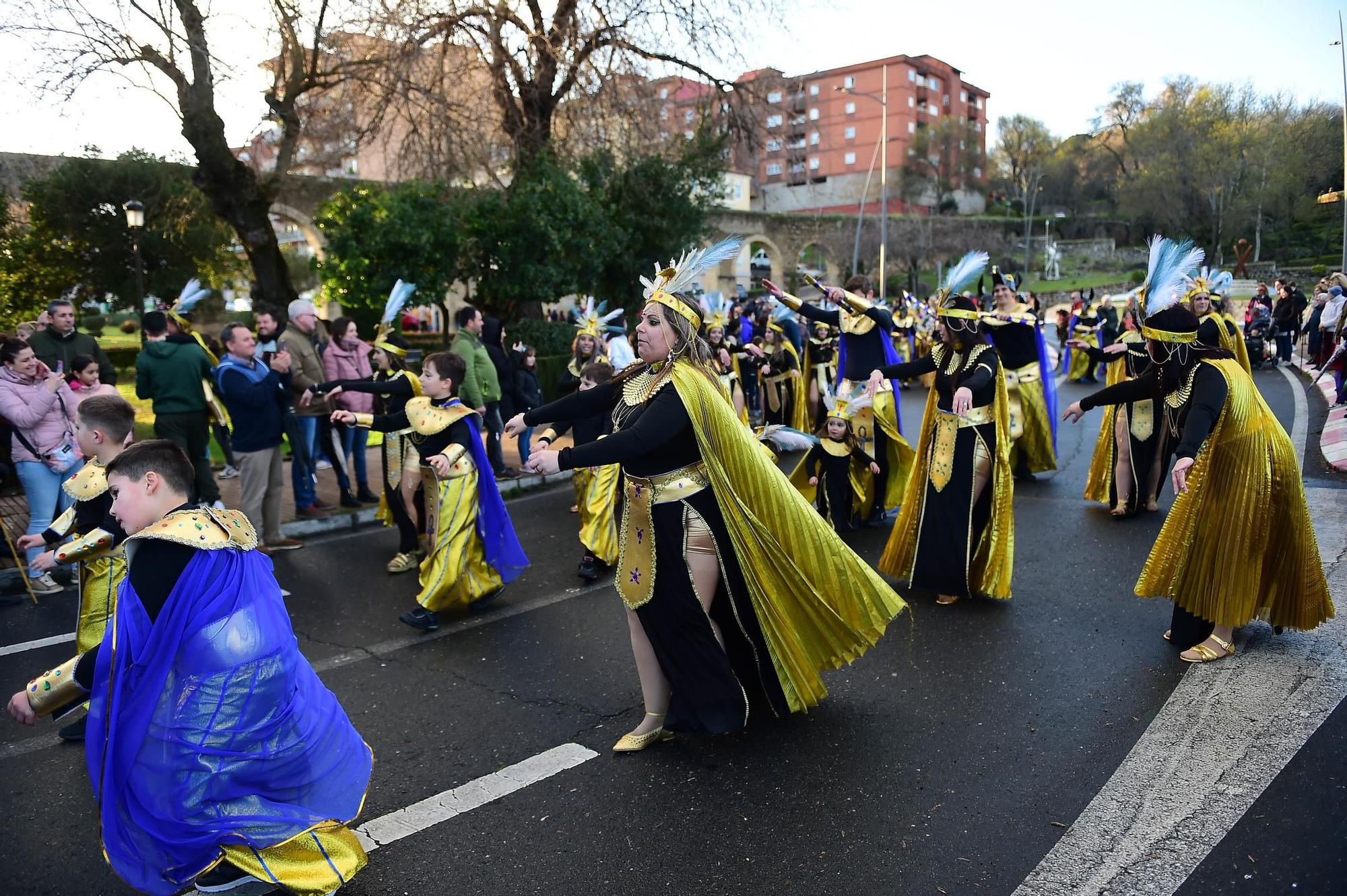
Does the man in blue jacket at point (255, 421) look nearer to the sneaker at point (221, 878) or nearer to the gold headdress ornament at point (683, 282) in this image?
the gold headdress ornament at point (683, 282)

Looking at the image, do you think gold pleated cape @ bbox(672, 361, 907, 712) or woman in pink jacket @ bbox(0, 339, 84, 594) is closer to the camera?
gold pleated cape @ bbox(672, 361, 907, 712)

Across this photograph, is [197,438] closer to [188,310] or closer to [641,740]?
[188,310]

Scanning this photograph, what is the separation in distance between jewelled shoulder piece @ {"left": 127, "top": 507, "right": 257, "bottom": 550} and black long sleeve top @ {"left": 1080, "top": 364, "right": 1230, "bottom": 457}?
3882mm

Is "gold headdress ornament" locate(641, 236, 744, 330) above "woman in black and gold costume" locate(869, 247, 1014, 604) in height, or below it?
above

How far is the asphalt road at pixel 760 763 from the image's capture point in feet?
10.4

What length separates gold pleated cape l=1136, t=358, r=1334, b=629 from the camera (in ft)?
14.8

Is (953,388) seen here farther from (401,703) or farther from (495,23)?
(495,23)

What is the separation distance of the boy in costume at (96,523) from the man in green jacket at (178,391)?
311cm

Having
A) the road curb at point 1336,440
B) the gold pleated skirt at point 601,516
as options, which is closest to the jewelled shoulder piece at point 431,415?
the gold pleated skirt at point 601,516

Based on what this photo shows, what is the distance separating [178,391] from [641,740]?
5429 mm

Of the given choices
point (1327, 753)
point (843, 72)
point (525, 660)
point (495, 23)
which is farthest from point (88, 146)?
point (843, 72)

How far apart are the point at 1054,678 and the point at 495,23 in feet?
47.6

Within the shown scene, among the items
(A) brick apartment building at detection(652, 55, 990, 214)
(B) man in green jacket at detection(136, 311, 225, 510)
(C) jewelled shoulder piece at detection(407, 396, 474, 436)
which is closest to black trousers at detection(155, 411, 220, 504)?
(B) man in green jacket at detection(136, 311, 225, 510)

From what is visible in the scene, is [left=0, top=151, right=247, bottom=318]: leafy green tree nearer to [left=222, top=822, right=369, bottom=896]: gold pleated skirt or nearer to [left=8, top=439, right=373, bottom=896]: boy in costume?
[left=8, top=439, right=373, bottom=896]: boy in costume
